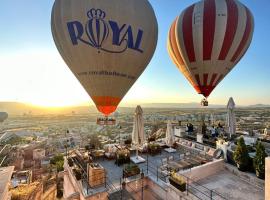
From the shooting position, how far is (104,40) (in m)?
7.52

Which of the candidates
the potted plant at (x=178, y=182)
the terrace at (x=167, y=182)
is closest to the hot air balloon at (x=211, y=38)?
the terrace at (x=167, y=182)

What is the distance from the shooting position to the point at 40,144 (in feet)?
178

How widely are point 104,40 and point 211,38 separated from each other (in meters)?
6.04

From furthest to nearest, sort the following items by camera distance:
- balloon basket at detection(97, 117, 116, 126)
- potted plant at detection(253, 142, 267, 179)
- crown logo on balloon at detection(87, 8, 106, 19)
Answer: balloon basket at detection(97, 117, 116, 126) → potted plant at detection(253, 142, 267, 179) → crown logo on balloon at detection(87, 8, 106, 19)

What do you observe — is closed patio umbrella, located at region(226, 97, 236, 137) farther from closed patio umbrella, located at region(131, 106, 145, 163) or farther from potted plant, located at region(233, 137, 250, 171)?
closed patio umbrella, located at region(131, 106, 145, 163)

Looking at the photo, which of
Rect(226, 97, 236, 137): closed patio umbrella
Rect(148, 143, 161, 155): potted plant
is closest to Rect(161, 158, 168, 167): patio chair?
Rect(148, 143, 161, 155): potted plant

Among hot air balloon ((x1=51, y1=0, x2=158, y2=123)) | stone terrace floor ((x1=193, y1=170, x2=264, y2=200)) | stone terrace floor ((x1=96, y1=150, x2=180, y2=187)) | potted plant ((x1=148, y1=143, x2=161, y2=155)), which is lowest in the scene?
stone terrace floor ((x1=193, y1=170, x2=264, y2=200))

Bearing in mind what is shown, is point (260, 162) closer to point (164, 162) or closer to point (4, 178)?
point (164, 162)

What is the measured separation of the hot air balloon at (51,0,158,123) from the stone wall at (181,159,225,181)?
5051 mm

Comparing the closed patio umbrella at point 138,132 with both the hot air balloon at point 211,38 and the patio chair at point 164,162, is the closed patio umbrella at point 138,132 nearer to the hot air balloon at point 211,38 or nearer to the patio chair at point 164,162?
the patio chair at point 164,162

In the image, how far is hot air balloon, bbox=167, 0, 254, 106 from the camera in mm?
9727

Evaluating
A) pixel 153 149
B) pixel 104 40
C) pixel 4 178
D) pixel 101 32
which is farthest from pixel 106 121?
pixel 4 178

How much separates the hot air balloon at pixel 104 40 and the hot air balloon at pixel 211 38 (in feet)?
8.78

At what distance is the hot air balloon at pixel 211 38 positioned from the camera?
9.73 m
